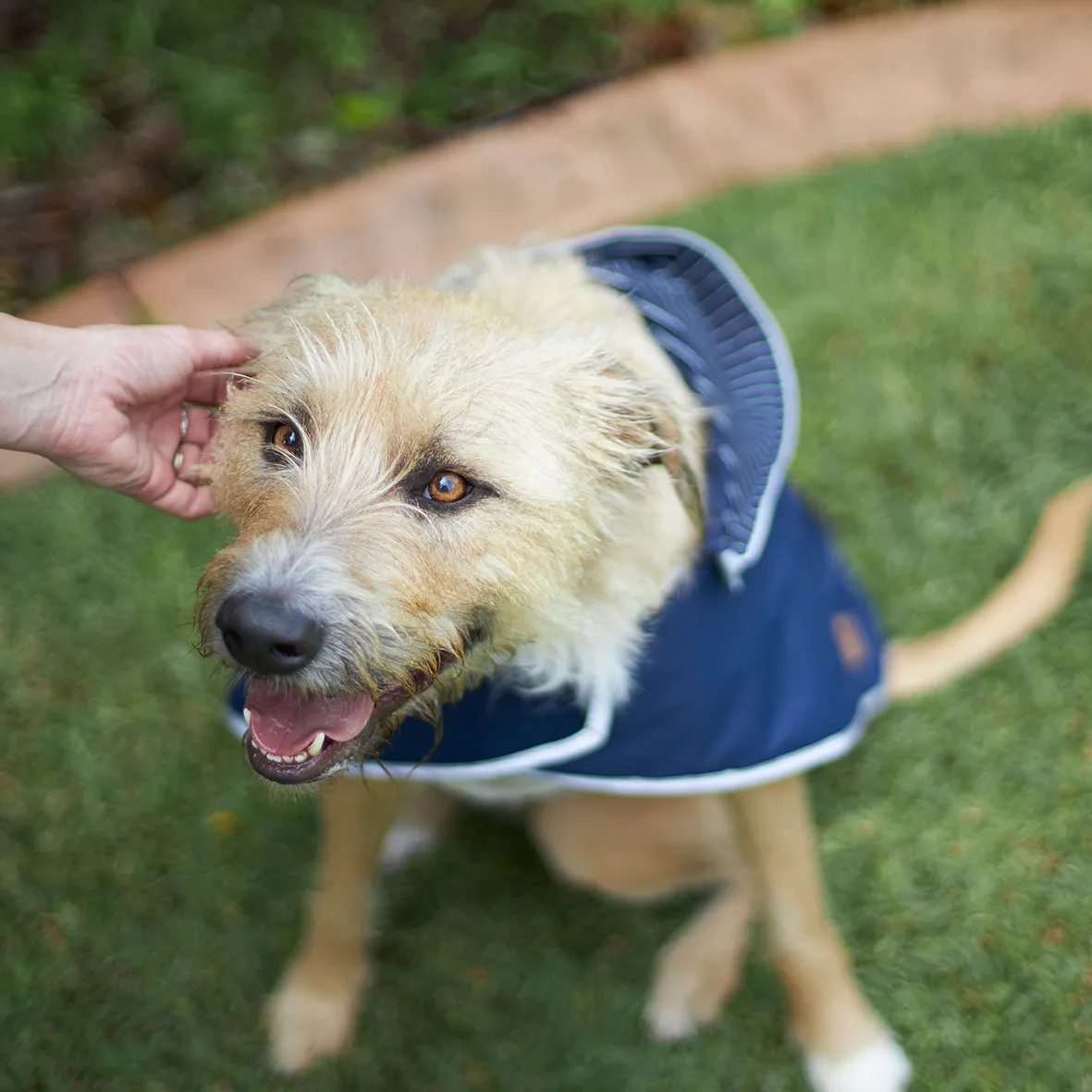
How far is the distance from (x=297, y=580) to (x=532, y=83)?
3.90 metres

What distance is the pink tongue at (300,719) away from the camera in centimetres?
183

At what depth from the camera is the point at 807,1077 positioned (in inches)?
102

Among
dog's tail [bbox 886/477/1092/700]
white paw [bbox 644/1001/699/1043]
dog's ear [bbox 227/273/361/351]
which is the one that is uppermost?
A: dog's ear [bbox 227/273/361/351]

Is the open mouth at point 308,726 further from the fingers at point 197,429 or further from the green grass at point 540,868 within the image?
the green grass at point 540,868

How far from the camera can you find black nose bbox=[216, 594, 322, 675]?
5.36ft

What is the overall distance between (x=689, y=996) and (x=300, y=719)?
54.4 inches

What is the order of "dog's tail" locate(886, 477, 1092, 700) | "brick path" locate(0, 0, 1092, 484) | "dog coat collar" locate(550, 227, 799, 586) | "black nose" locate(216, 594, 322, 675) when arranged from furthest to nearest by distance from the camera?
"brick path" locate(0, 0, 1092, 484)
"dog's tail" locate(886, 477, 1092, 700)
"dog coat collar" locate(550, 227, 799, 586)
"black nose" locate(216, 594, 322, 675)

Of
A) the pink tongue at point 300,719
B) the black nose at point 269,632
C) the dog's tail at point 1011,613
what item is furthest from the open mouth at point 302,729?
the dog's tail at point 1011,613

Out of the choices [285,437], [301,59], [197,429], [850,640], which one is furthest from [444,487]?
[301,59]

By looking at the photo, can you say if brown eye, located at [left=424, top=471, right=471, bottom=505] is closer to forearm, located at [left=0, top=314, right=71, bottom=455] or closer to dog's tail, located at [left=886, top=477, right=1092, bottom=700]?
forearm, located at [left=0, top=314, right=71, bottom=455]

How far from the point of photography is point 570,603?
196 cm

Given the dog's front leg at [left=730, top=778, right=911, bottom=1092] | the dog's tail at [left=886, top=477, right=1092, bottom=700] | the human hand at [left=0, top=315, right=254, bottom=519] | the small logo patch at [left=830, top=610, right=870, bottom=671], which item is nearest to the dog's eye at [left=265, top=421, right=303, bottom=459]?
the human hand at [left=0, top=315, right=254, bottom=519]

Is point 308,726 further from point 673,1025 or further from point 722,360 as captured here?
point 673,1025

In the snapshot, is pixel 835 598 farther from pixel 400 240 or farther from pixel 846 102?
pixel 846 102
